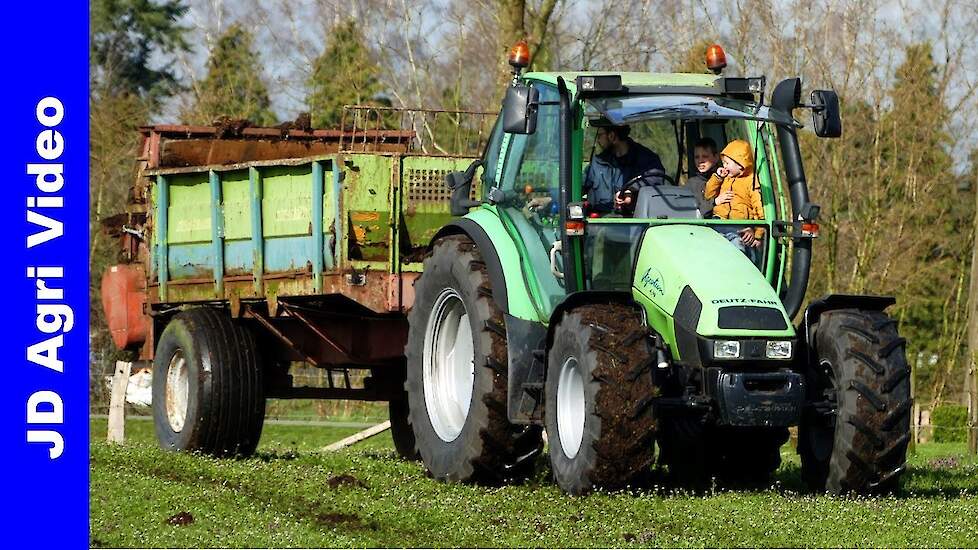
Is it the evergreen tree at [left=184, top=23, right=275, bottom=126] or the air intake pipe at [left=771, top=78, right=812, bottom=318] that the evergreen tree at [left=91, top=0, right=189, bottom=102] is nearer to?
the evergreen tree at [left=184, top=23, right=275, bottom=126]

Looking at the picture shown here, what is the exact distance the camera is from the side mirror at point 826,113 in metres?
10.2

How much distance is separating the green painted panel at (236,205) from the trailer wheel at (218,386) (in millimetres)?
661

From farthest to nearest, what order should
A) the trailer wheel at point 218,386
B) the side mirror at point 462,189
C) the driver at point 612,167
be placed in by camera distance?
the trailer wheel at point 218,386, the side mirror at point 462,189, the driver at point 612,167

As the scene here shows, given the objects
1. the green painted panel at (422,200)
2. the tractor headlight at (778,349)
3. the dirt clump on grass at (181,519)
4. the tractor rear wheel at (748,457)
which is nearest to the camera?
the dirt clump on grass at (181,519)

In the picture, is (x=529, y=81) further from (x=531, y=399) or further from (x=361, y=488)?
(x=361, y=488)

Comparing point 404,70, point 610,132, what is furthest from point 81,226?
point 404,70

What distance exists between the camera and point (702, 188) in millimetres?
10578

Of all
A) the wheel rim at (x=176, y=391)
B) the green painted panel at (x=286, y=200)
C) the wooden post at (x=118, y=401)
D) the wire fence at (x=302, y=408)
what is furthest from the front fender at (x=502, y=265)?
the wire fence at (x=302, y=408)

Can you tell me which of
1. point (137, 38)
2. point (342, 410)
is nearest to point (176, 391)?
point (342, 410)

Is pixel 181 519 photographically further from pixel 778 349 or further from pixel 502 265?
pixel 778 349

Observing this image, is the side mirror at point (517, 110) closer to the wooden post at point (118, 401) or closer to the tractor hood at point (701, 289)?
the tractor hood at point (701, 289)

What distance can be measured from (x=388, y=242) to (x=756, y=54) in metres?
16.9

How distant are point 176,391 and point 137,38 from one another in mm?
42595

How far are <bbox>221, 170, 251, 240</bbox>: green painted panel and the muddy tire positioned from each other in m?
4.84
